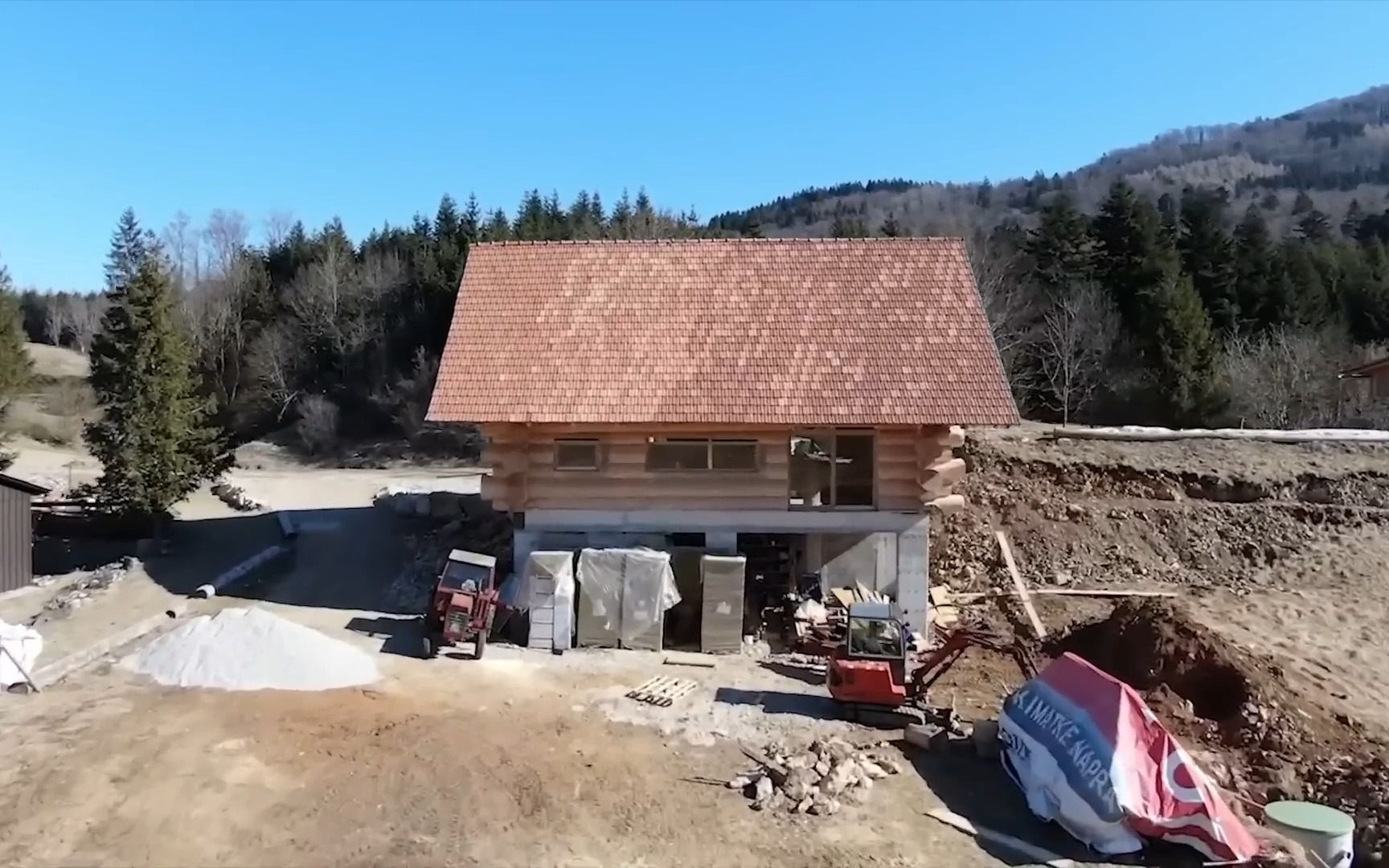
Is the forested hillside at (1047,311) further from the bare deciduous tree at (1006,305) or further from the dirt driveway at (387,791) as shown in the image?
the dirt driveway at (387,791)

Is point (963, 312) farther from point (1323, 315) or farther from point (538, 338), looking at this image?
point (1323, 315)

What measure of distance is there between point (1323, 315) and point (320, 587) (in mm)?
46345

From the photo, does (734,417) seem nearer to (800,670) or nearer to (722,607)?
(722,607)

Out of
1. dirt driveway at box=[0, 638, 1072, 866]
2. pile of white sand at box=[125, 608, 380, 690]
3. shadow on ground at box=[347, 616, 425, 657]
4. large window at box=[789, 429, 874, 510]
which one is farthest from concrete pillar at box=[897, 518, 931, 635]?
pile of white sand at box=[125, 608, 380, 690]

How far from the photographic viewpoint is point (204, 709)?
15555 millimetres

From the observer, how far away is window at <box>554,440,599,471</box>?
2034cm

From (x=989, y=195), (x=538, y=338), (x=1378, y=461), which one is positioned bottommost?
(x=1378, y=461)

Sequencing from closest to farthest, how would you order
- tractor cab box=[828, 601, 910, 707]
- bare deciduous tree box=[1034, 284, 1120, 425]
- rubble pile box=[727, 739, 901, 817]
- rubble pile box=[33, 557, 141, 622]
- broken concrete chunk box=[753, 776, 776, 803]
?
rubble pile box=[727, 739, 901, 817] → broken concrete chunk box=[753, 776, 776, 803] → tractor cab box=[828, 601, 910, 707] → rubble pile box=[33, 557, 141, 622] → bare deciduous tree box=[1034, 284, 1120, 425]

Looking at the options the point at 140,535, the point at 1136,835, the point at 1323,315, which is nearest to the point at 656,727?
the point at 1136,835

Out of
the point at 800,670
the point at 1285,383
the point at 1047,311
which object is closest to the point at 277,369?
the point at 1047,311

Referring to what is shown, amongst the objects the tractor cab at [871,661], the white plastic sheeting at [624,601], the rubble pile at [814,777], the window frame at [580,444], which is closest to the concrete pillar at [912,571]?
the tractor cab at [871,661]

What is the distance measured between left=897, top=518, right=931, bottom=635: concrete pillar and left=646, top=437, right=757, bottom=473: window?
131 inches

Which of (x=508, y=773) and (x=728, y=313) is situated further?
(x=728, y=313)

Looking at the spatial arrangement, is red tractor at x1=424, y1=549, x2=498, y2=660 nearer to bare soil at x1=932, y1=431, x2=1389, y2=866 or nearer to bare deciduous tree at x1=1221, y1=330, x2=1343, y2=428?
bare soil at x1=932, y1=431, x2=1389, y2=866
